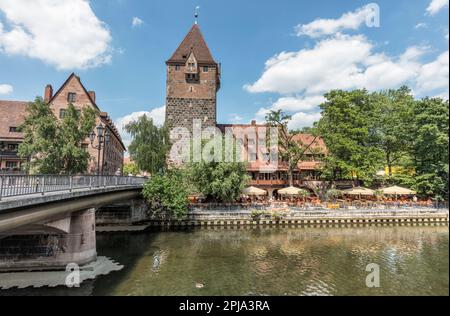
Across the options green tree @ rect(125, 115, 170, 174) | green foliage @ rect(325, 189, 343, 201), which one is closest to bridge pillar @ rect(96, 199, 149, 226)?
green tree @ rect(125, 115, 170, 174)

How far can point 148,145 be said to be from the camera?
3575cm

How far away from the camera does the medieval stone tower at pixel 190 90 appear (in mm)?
43469

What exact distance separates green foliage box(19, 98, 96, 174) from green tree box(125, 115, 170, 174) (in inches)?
315

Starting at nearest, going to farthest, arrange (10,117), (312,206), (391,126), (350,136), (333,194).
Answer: (312,206) < (333,194) < (350,136) < (10,117) < (391,126)

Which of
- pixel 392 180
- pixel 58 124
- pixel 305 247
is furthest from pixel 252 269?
pixel 392 180

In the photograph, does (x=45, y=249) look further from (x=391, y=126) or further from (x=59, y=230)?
(x=391, y=126)

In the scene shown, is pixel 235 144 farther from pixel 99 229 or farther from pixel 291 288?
pixel 291 288

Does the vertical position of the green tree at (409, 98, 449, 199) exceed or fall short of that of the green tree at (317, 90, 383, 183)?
it falls short

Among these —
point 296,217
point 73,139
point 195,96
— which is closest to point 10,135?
point 73,139

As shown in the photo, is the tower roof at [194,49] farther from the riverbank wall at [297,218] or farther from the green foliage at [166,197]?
the riverbank wall at [297,218]

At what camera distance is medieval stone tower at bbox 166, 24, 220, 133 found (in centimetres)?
4347

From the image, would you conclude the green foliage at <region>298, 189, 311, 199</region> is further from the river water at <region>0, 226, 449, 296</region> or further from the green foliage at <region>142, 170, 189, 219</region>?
the green foliage at <region>142, 170, 189, 219</region>

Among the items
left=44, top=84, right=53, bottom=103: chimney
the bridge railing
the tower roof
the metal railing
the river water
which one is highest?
the tower roof

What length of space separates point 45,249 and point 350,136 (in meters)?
39.3
